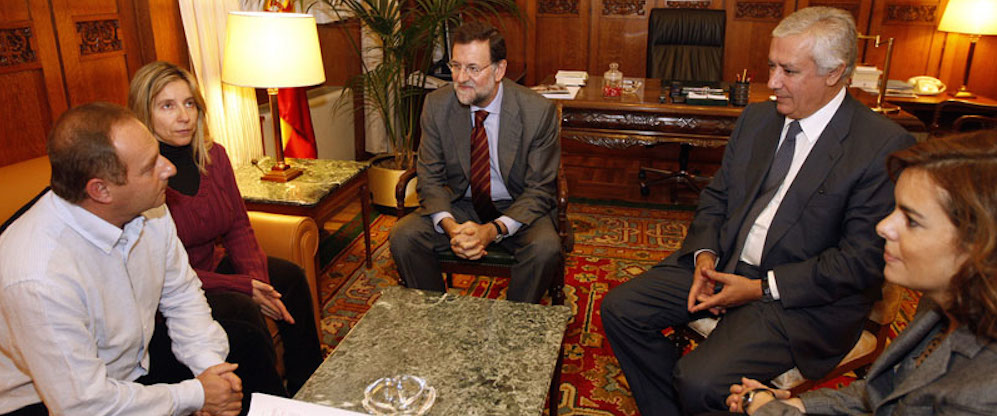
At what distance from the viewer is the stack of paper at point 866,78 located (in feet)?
13.7

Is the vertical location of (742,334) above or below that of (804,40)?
below

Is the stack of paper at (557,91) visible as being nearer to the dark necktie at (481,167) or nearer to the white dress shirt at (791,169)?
the dark necktie at (481,167)

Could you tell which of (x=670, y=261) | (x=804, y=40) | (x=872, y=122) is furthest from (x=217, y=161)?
(x=872, y=122)

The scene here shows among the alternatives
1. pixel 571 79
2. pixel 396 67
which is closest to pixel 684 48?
pixel 571 79

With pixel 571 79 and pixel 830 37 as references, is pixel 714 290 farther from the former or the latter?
pixel 571 79

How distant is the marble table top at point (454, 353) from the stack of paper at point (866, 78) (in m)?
3.14

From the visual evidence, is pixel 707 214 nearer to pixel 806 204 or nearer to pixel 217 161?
pixel 806 204

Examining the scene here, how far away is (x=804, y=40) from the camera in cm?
202

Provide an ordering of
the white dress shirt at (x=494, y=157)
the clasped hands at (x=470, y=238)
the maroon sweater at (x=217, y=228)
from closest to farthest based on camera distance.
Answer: the maroon sweater at (x=217, y=228)
the clasped hands at (x=470, y=238)
the white dress shirt at (x=494, y=157)

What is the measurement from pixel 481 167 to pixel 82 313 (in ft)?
5.28

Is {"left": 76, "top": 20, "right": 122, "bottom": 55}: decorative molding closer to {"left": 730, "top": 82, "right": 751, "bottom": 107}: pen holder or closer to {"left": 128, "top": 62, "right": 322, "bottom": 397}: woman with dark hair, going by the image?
{"left": 128, "top": 62, "right": 322, "bottom": 397}: woman with dark hair

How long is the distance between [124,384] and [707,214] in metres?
1.88

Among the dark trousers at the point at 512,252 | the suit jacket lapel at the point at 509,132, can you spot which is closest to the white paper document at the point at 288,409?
the dark trousers at the point at 512,252

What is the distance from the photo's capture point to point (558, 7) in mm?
6199
